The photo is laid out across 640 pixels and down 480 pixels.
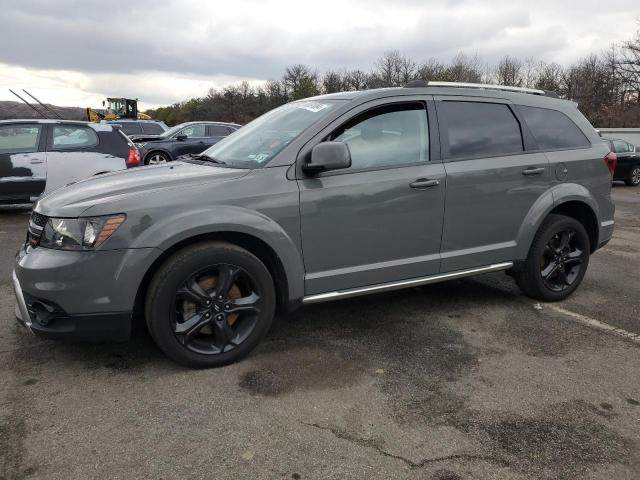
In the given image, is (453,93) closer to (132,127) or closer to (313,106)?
(313,106)

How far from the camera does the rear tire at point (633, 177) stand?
16672mm

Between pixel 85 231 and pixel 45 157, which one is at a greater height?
pixel 45 157

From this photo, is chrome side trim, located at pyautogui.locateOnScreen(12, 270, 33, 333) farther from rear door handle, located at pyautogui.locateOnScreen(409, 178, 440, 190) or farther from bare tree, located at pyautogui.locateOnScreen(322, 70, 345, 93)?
bare tree, located at pyautogui.locateOnScreen(322, 70, 345, 93)

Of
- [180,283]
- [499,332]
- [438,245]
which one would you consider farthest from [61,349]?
[499,332]

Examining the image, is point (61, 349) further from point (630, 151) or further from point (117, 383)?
point (630, 151)

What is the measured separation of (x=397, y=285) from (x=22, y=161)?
7.24 meters

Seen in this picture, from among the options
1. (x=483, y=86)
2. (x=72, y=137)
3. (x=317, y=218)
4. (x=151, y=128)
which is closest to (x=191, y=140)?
(x=151, y=128)

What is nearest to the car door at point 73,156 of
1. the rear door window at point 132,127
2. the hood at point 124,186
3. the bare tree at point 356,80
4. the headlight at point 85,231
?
the hood at point 124,186

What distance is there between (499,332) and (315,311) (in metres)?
1.44

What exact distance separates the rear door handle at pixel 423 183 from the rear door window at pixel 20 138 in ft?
23.5

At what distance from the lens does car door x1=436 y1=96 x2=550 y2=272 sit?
398 centimetres

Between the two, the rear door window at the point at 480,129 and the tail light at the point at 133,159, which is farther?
the tail light at the point at 133,159

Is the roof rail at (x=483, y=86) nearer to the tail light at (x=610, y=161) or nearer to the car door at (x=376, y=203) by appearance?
the car door at (x=376, y=203)

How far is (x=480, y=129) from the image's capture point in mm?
4184
